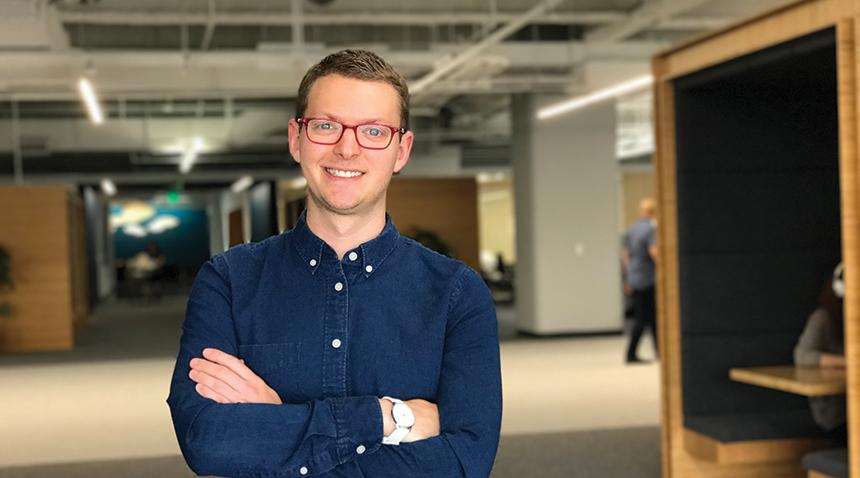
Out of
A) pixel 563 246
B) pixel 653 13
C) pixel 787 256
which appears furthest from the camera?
pixel 563 246

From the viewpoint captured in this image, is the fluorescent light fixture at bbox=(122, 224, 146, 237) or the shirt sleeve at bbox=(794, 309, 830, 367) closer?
the shirt sleeve at bbox=(794, 309, 830, 367)

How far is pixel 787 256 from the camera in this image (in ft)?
20.5

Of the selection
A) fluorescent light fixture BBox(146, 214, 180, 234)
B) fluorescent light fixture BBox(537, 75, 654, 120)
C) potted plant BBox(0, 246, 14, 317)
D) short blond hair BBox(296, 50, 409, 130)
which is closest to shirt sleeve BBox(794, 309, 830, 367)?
short blond hair BBox(296, 50, 409, 130)

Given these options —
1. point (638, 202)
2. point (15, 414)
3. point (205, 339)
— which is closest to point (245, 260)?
point (205, 339)

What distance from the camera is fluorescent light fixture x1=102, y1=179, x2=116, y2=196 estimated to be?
2640 cm

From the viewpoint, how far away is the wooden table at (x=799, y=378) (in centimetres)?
522

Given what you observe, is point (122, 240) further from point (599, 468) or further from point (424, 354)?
point (424, 354)

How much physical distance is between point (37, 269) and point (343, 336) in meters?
14.7

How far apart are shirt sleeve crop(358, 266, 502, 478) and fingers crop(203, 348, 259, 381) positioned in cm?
23

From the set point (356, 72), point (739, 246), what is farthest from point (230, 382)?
point (739, 246)

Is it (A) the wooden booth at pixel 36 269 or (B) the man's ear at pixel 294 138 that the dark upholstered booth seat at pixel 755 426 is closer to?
(B) the man's ear at pixel 294 138

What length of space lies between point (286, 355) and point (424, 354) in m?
Answer: 0.22

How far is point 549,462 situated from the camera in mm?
6957

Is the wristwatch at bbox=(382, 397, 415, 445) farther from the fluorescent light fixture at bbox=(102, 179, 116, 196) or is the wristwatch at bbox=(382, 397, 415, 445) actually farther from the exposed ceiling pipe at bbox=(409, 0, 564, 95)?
the fluorescent light fixture at bbox=(102, 179, 116, 196)
